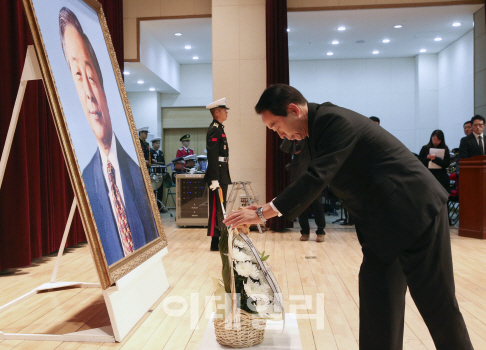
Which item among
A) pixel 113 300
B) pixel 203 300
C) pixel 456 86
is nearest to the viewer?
pixel 113 300

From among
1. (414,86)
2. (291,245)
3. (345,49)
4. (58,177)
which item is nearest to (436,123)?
(414,86)

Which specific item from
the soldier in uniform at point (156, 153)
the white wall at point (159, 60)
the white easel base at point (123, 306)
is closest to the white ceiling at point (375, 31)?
the white wall at point (159, 60)

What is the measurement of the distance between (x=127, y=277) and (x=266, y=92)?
1332 millimetres

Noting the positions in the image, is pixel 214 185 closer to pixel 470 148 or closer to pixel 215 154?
pixel 215 154

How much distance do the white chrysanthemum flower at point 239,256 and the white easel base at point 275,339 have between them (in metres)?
0.36

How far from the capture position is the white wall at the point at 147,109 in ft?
33.6

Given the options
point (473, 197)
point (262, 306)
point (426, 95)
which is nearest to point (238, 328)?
point (262, 306)

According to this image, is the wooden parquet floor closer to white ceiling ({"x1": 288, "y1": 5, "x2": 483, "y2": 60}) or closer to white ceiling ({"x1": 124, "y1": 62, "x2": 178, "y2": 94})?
white ceiling ({"x1": 288, "y1": 5, "x2": 483, "y2": 60})

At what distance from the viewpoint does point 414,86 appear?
983 cm

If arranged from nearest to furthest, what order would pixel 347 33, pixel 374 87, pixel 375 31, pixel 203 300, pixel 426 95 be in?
pixel 203 300 < pixel 375 31 < pixel 347 33 < pixel 426 95 < pixel 374 87

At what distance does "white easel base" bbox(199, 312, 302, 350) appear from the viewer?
168 centimetres

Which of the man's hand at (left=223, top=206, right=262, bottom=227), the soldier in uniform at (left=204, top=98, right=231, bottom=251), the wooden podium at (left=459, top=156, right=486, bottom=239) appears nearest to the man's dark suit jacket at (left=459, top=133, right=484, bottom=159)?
the wooden podium at (left=459, top=156, right=486, bottom=239)

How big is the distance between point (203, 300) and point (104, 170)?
1145 mm

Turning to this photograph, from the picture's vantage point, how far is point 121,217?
2342 mm
